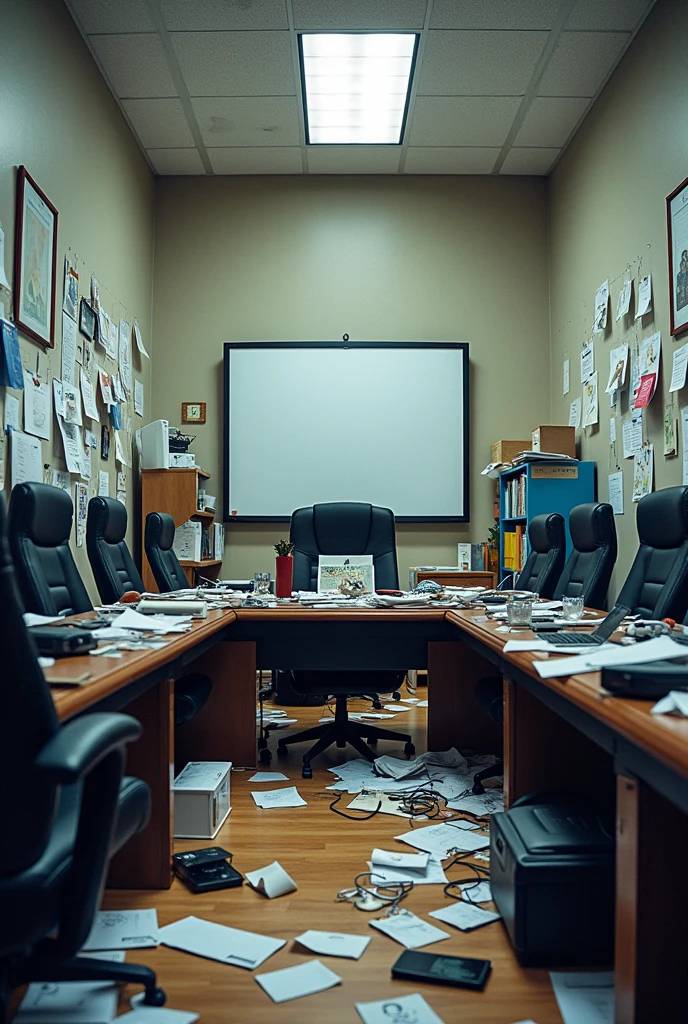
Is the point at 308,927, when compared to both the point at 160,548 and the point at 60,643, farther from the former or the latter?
the point at 160,548

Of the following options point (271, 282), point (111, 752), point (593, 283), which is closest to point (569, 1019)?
point (111, 752)

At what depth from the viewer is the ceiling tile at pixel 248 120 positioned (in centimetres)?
467

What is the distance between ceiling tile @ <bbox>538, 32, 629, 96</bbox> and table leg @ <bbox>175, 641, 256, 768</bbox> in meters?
3.46

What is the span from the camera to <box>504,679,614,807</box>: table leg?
7.06 feet

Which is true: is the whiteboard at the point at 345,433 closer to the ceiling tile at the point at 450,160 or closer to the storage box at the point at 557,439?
the storage box at the point at 557,439

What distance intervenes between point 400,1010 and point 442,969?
0.16 metres

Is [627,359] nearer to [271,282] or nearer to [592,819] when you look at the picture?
[271,282]

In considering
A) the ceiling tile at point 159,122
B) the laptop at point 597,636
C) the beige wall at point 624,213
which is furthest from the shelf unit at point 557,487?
the ceiling tile at point 159,122

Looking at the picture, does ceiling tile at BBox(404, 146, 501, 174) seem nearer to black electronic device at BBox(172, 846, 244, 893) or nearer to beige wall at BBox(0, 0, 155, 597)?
beige wall at BBox(0, 0, 155, 597)

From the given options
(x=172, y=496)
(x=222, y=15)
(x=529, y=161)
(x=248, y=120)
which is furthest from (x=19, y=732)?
(x=529, y=161)

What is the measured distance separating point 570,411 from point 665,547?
254 centimetres

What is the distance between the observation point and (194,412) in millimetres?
5594

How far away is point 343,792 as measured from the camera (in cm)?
287

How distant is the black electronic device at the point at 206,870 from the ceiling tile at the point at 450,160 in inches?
180
